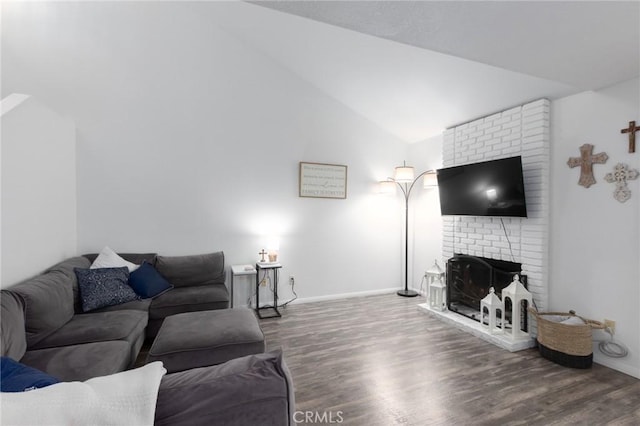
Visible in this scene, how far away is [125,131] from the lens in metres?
3.32

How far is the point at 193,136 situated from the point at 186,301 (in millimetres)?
1993

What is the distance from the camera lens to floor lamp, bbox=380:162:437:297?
13.5 feet

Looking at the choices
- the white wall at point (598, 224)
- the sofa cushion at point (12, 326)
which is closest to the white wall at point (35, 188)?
→ the sofa cushion at point (12, 326)

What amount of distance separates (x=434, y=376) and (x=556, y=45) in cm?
246

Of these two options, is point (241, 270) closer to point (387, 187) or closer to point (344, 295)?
point (344, 295)

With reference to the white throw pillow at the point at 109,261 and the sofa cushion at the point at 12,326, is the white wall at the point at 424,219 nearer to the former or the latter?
the white throw pillow at the point at 109,261

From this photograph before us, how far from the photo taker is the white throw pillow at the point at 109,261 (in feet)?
9.61

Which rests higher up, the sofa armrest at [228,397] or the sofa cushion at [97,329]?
the sofa armrest at [228,397]

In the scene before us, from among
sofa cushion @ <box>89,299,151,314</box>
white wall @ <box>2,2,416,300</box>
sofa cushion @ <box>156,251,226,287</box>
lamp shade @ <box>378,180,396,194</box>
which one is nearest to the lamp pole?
lamp shade @ <box>378,180,396,194</box>

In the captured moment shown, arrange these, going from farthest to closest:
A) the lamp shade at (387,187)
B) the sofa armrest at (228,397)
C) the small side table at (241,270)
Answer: the lamp shade at (387,187) < the small side table at (241,270) < the sofa armrest at (228,397)

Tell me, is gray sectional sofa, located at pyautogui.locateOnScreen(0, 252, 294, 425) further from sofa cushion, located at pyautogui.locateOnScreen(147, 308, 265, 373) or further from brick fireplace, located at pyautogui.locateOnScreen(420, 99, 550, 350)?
brick fireplace, located at pyautogui.locateOnScreen(420, 99, 550, 350)

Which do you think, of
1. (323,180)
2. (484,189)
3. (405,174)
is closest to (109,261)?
(323,180)

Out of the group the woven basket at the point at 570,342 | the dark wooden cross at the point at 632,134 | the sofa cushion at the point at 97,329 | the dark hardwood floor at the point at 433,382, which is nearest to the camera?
the dark hardwood floor at the point at 433,382

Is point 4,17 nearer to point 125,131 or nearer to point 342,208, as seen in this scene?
point 125,131
